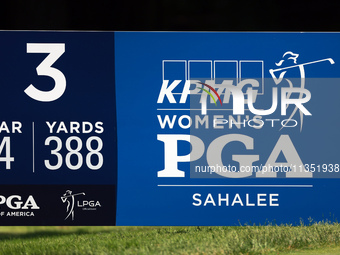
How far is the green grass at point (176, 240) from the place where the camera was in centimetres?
586

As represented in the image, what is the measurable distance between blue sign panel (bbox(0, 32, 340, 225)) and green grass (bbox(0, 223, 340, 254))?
0.68ft

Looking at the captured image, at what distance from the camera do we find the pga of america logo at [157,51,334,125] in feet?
22.1

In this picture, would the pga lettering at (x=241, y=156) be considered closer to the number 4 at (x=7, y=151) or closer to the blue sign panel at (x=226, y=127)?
the blue sign panel at (x=226, y=127)

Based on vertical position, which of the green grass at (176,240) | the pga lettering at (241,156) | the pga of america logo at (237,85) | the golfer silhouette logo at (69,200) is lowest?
the green grass at (176,240)

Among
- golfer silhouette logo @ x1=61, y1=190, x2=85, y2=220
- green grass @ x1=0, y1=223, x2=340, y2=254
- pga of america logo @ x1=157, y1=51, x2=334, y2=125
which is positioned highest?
pga of america logo @ x1=157, y1=51, x2=334, y2=125

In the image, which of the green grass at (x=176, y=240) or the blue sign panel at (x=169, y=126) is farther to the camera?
the blue sign panel at (x=169, y=126)

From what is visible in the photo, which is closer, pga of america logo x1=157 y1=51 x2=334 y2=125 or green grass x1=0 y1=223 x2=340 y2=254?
green grass x1=0 y1=223 x2=340 y2=254

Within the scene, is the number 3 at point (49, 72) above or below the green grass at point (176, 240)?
above

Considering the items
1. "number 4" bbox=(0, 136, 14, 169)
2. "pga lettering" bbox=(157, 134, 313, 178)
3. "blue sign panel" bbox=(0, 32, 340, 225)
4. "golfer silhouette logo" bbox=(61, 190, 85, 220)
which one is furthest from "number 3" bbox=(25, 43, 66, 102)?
"pga lettering" bbox=(157, 134, 313, 178)

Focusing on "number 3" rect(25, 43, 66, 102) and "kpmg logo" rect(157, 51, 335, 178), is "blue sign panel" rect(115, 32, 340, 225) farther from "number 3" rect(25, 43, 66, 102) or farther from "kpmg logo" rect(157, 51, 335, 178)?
"number 3" rect(25, 43, 66, 102)

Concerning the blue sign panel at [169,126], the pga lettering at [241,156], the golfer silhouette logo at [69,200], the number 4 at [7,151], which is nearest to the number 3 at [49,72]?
the blue sign panel at [169,126]

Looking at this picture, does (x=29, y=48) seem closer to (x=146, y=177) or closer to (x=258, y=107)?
(x=146, y=177)

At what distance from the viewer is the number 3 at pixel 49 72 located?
673cm

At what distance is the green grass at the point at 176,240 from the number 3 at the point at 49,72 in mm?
1205
